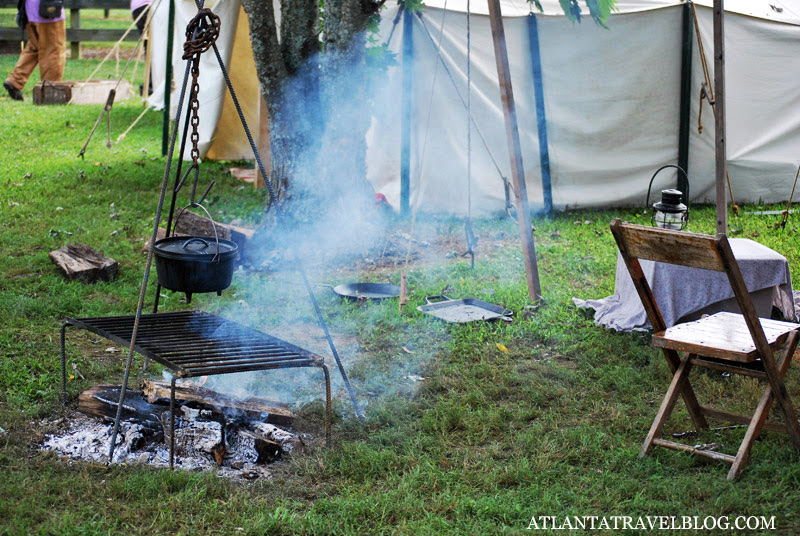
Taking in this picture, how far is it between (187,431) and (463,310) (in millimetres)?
2513

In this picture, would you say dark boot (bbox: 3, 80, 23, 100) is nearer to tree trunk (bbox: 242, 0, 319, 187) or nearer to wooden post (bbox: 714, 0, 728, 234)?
tree trunk (bbox: 242, 0, 319, 187)

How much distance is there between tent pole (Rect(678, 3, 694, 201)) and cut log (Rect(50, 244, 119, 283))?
19.9ft

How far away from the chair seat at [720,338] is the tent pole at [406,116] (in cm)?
491

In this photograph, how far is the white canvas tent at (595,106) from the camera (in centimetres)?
848

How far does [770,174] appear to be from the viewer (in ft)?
30.2

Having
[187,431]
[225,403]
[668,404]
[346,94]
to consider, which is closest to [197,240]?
[225,403]

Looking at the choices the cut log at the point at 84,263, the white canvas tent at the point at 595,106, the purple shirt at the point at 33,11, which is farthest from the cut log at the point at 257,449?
the purple shirt at the point at 33,11

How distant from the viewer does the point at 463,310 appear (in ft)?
18.9

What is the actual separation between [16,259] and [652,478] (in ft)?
17.6

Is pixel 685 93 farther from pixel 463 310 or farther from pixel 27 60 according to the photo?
pixel 27 60

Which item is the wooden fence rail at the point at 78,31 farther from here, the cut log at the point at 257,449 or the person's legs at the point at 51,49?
the cut log at the point at 257,449

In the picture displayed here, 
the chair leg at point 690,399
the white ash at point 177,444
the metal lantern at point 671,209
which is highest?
the metal lantern at point 671,209

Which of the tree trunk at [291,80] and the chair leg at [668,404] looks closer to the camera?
the chair leg at [668,404]

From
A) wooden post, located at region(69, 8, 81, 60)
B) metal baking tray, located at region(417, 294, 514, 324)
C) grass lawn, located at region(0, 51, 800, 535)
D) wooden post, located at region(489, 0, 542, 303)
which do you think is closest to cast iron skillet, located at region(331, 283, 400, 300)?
grass lawn, located at region(0, 51, 800, 535)
